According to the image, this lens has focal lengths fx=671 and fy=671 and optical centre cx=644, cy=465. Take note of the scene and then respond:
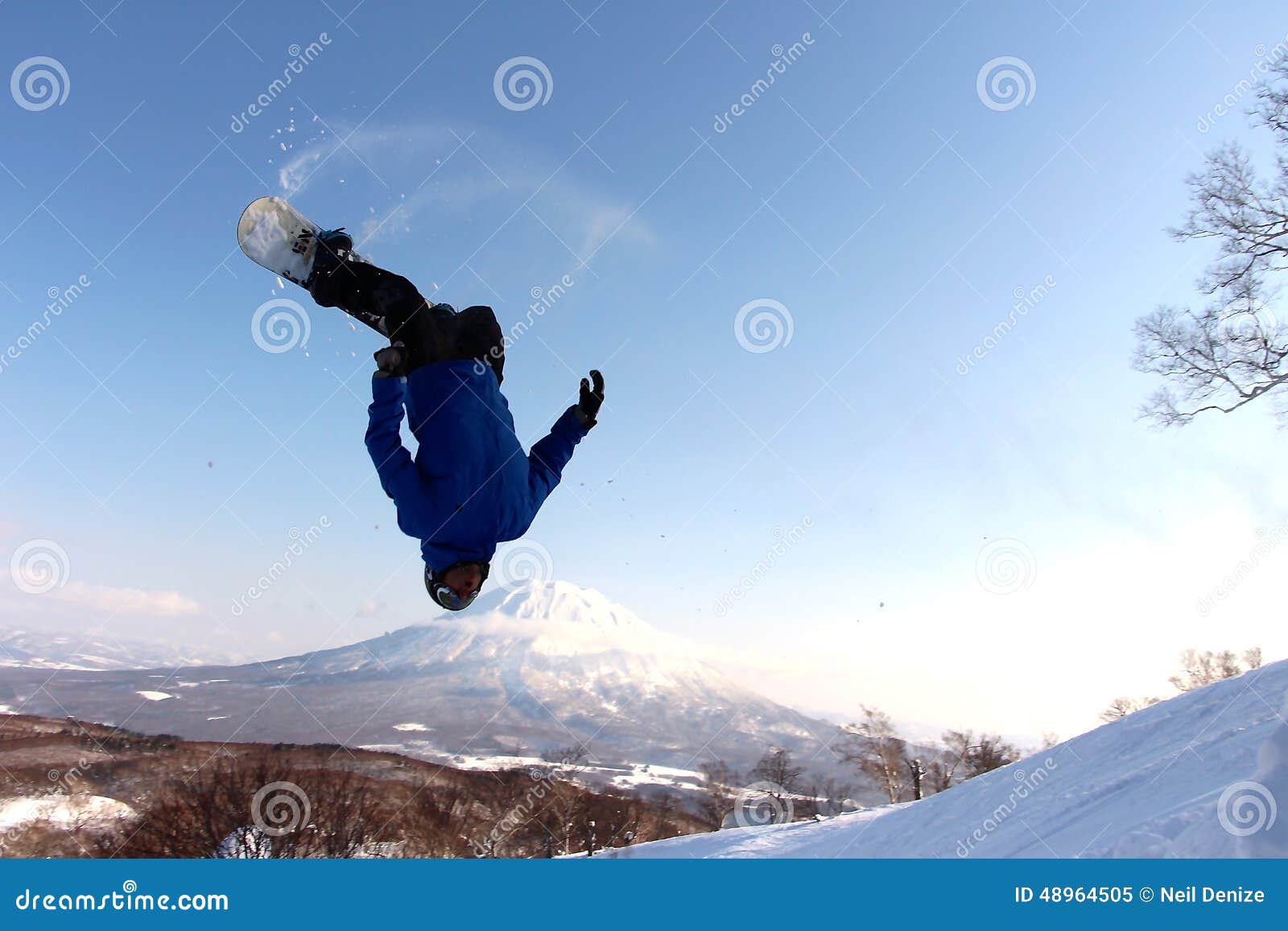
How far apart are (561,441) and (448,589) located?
113 centimetres

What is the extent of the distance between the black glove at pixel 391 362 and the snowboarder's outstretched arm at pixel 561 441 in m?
0.99

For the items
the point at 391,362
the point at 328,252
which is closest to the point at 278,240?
the point at 328,252

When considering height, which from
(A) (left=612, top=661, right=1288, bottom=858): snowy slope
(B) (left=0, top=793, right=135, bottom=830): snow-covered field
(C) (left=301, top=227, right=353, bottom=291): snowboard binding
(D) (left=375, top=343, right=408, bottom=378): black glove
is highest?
(C) (left=301, top=227, right=353, bottom=291): snowboard binding

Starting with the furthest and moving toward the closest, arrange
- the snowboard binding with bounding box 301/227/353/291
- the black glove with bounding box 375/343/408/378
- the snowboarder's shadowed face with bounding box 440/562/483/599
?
the snowboard binding with bounding box 301/227/353/291 < the snowboarder's shadowed face with bounding box 440/562/483/599 < the black glove with bounding box 375/343/408/378

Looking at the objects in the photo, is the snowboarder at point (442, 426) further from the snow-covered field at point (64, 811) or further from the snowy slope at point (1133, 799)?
the snow-covered field at point (64, 811)

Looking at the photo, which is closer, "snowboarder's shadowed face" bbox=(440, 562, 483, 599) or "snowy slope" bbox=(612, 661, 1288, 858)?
"snowboarder's shadowed face" bbox=(440, 562, 483, 599)

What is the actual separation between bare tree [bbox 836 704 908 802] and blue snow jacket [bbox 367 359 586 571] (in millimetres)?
41377

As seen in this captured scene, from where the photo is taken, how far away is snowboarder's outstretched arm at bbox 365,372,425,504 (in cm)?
351

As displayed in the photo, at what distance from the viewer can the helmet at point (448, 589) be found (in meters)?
3.83

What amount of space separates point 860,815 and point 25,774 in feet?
334

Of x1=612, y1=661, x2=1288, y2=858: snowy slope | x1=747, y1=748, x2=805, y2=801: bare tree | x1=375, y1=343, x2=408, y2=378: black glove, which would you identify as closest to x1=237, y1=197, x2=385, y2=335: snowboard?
x1=375, y1=343, x2=408, y2=378: black glove

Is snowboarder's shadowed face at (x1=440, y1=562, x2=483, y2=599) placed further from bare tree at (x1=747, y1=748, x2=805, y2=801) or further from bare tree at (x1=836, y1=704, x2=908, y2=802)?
bare tree at (x1=747, y1=748, x2=805, y2=801)

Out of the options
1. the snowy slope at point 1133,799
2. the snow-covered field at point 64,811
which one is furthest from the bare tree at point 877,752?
the snow-covered field at point 64,811

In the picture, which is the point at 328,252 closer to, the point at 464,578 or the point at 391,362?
the point at 391,362
